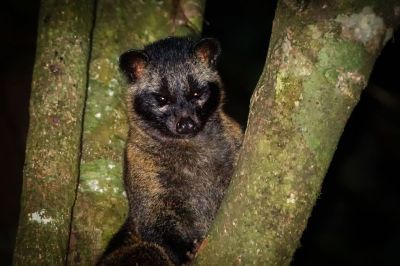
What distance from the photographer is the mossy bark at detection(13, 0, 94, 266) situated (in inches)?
144

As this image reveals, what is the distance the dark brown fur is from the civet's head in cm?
1

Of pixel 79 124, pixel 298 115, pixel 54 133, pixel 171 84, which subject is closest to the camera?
pixel 298 115

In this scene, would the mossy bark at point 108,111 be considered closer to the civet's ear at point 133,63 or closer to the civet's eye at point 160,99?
the civet's ear at point 133,63

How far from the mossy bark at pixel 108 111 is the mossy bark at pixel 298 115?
76.6 inches

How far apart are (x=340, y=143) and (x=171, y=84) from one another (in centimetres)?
444

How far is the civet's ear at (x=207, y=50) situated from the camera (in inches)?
194

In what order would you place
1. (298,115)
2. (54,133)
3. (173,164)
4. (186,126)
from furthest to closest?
(173,164) < (186,126) < (54,133) < (298,115)

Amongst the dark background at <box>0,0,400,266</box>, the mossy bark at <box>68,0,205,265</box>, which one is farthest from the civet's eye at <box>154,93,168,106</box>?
the dark background at <box>0,0,400,266</box>

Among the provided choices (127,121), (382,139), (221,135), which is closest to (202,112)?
(221,135)

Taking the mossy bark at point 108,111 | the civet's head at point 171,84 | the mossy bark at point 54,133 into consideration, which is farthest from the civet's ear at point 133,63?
the mossy bark at point 54,133

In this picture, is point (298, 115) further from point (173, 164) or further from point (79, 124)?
point (173, 164)

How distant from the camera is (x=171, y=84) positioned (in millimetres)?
4953

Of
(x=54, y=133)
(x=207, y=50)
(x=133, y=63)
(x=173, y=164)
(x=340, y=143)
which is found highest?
(x=207, y=50)

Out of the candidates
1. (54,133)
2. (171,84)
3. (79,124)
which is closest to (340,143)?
(171,84)
